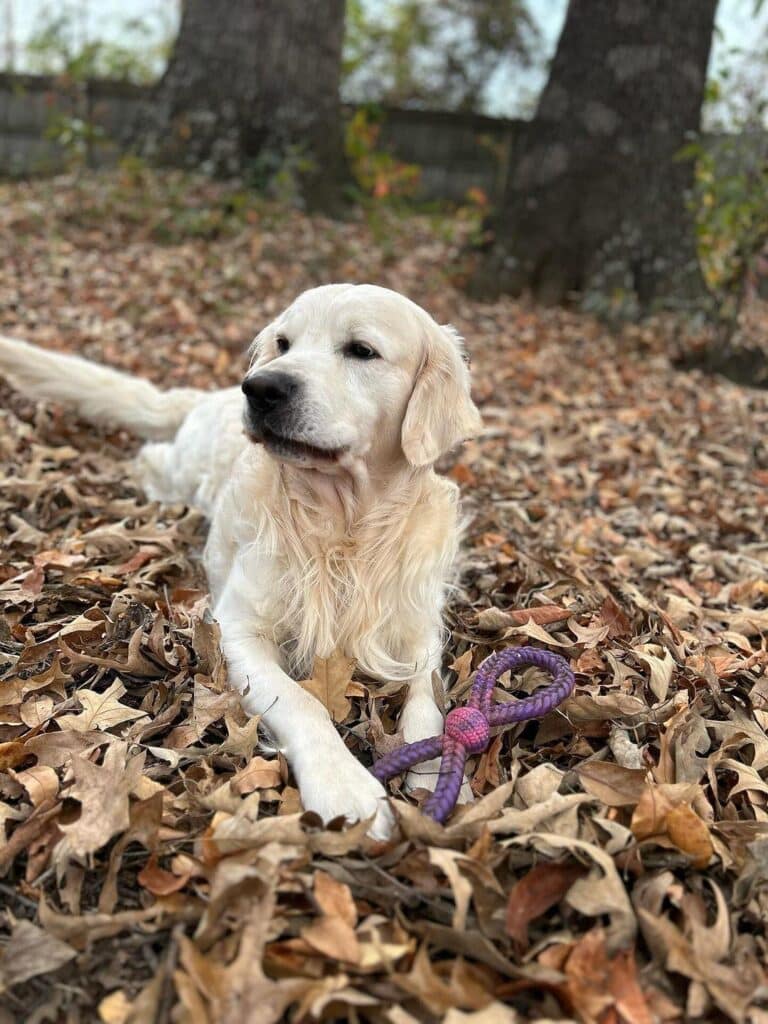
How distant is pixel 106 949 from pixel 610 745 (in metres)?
1.18

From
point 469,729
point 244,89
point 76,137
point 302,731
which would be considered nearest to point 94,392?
point 302,731

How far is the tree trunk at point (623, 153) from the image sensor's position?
681cm

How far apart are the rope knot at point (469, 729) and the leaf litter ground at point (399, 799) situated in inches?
4.2

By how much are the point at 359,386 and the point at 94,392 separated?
226 centimetres

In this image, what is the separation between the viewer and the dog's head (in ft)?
7.16

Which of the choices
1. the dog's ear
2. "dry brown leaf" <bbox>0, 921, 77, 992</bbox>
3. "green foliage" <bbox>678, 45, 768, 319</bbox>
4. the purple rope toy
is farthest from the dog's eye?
"green foliage" <bbox>678, 45, 768, 319</bbox>

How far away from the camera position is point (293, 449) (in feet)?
7.32

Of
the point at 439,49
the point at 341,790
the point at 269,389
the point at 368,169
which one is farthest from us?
the point at 439,49

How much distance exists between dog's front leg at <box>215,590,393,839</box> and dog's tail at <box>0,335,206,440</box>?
6.79 feet

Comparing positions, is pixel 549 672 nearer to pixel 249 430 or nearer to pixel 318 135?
pixel 249 430

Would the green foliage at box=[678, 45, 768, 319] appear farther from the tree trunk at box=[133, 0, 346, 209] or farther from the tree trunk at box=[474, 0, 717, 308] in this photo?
the tree trunk at box=[133, 0, 346, 209]

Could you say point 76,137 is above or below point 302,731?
above

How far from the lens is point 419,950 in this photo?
4.64 feet

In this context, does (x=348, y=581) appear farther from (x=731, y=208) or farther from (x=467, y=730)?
(x=731, y=208)
